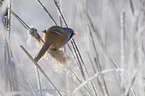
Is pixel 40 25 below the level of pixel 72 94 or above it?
above

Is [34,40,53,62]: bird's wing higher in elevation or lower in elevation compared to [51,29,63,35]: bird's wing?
lower

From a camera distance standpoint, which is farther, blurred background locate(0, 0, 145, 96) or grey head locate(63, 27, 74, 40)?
grey head locate(63, 27, 74, 40)

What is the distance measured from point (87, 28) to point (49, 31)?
0.16 meters

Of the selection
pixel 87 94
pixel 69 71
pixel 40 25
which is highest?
pixel 40 25

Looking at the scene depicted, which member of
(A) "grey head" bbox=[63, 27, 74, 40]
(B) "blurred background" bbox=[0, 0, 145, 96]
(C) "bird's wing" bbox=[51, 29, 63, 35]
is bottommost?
(B) "blurred background" bbox=[0, 0, 145, 96]

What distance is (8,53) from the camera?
29.8 inches

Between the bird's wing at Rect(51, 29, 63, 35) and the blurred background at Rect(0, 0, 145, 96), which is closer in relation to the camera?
the blurred background at Rect(0, 0, 145, 96)

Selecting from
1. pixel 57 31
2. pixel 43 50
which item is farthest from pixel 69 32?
pixel 43 50

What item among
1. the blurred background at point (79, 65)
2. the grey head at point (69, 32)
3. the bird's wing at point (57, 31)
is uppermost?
the bird's wing at point (57, 31)

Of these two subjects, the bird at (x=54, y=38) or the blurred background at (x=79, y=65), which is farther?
the bird at (x=54, y=38)

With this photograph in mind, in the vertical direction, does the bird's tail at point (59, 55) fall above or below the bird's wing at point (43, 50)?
below

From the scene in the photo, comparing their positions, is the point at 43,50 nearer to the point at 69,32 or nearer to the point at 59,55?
the point at 59,55

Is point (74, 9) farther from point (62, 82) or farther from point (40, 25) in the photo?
point (40, 25)

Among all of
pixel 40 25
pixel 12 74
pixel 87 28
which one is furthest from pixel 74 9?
pixel 40 25
